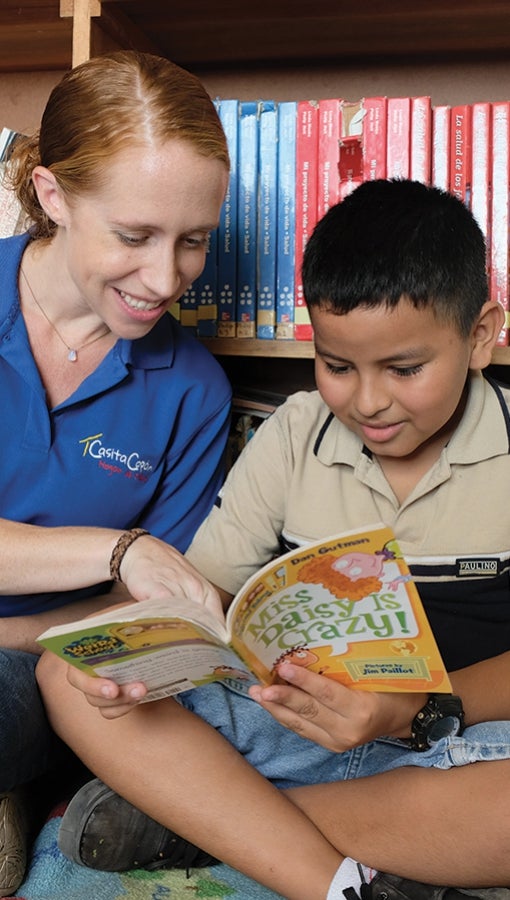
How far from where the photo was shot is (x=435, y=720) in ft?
3.21

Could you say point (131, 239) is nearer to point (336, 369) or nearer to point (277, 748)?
point (336, 369)

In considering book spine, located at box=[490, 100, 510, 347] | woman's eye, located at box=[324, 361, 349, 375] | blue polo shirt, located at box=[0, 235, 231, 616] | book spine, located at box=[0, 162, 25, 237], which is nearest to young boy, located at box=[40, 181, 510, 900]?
woman's eye, located at box=[324, 361, 349, 375]

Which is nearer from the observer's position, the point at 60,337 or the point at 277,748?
the point at 277,748

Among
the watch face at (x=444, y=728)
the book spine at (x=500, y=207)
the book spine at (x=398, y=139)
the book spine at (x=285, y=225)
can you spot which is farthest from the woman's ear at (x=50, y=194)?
the watch face at (x=444, y=728)

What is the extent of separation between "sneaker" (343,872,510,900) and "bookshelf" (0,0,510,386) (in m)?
0.68

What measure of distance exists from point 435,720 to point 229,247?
2.51 ft

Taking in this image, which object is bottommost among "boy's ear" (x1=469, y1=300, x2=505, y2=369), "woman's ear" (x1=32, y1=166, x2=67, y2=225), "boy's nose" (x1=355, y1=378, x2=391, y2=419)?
"boy's nose" (x1=355, y1=378, x2=391, y2=419)

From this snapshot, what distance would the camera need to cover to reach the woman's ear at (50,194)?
1118 mm

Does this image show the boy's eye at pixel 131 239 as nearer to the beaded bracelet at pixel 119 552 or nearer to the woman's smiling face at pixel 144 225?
the woman's smiling face at pixel 144 225

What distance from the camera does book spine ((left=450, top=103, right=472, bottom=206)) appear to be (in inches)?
52.7

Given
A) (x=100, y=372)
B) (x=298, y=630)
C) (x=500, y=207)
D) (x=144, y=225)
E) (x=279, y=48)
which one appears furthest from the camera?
(x=279, y=48)

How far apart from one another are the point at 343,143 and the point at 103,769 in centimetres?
90

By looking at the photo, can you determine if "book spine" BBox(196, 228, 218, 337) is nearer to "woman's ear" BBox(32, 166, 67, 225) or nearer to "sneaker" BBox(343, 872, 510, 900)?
"woman's ear" BBox(32, 166, 67, 225)

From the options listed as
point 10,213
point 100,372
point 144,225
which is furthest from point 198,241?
point 10,213
